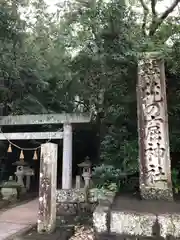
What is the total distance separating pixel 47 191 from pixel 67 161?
2730mm

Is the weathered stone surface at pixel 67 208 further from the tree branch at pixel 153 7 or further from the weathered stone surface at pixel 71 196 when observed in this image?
the tree branch at pixel 153 7

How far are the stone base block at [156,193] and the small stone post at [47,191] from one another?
6.27 ft

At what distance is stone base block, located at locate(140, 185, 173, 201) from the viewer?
5.22 metres

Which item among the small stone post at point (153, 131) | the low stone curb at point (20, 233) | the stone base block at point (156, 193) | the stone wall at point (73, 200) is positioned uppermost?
the small stone post at point (153, 131)

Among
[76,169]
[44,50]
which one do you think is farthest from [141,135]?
[76,169]

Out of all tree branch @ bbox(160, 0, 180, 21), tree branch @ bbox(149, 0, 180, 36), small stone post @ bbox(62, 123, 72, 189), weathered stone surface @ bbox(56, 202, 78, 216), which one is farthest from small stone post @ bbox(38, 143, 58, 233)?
tree branch @ bbox(160, 0, 180, 21)

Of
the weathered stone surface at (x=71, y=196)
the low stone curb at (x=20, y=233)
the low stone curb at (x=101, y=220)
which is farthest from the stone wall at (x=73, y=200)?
the low stone curb at (x=101, y=220)

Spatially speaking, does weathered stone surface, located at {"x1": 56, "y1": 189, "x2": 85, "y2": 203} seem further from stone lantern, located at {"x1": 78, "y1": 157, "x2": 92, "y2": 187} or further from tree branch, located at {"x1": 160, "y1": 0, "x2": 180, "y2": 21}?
tree branch, located at {"x1": 160, "y1": 0, "x2": 180, "y2": 21}

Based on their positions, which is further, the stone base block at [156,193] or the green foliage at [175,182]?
the green foliage at [175,182]

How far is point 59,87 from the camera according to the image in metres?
10.1

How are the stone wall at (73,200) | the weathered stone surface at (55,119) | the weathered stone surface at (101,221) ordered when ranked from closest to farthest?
the weathered stone surface at (101,221) → the stone wall at (73,200) → the weathered stone surface at (55,119)

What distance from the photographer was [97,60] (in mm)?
6234

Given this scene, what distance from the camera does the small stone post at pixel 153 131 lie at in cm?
530

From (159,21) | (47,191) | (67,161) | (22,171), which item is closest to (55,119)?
(67,161)
